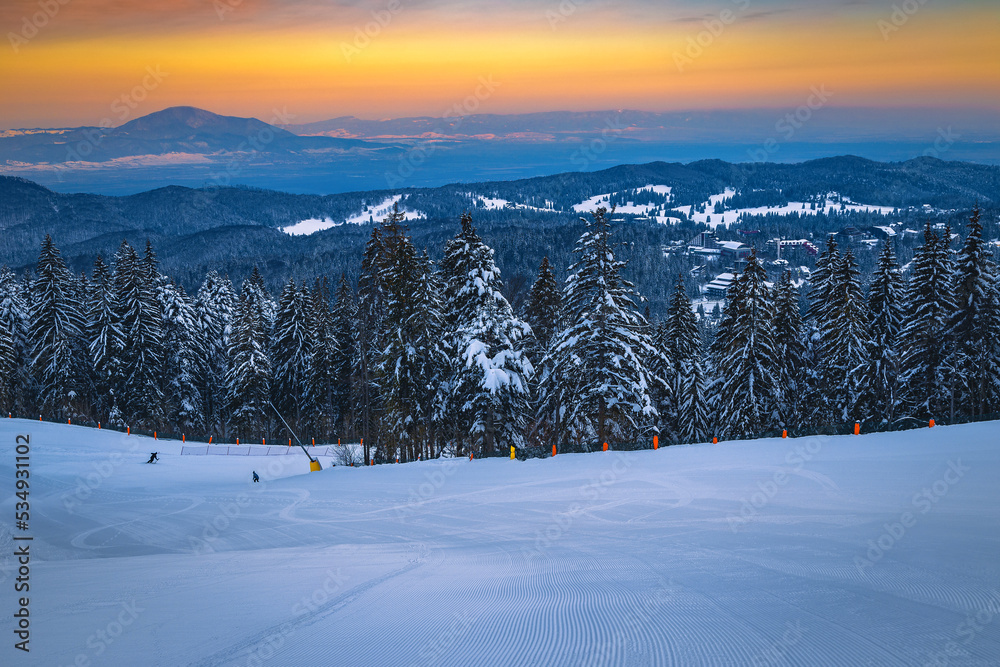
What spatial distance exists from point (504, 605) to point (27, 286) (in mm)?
69003

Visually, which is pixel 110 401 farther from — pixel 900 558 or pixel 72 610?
pixel 900 558

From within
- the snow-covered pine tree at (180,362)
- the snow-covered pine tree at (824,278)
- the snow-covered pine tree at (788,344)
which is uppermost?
the snow-covered pine tree at (824,278)

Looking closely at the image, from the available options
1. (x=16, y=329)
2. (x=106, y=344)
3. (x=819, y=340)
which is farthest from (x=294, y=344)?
(x=819, y=340)

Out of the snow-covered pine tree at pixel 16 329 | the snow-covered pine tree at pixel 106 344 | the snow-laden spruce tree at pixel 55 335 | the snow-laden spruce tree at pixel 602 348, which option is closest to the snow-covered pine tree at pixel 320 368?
the snow-covered pine tree at pixel 106 344

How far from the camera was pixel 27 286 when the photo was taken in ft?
191

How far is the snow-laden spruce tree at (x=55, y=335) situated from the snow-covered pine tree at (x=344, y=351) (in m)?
19.7

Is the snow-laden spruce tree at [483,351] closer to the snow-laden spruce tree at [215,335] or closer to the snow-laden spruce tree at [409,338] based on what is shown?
the snow-laden spruce tree at [409,338]

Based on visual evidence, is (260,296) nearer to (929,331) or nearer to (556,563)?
(929,331)

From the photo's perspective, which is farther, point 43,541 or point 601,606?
point 43,541

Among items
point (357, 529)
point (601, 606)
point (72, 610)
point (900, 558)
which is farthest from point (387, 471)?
point (900, 558)

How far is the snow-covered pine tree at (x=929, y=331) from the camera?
104 ft

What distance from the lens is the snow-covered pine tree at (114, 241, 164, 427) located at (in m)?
44.5

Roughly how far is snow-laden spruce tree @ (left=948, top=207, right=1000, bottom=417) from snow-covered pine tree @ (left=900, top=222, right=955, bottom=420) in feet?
1.65

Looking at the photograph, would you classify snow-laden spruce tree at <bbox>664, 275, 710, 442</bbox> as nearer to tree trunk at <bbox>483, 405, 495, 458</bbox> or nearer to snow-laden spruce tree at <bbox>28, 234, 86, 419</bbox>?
tree trunk at <bbox>483, 405, 495, 458</bbox>
